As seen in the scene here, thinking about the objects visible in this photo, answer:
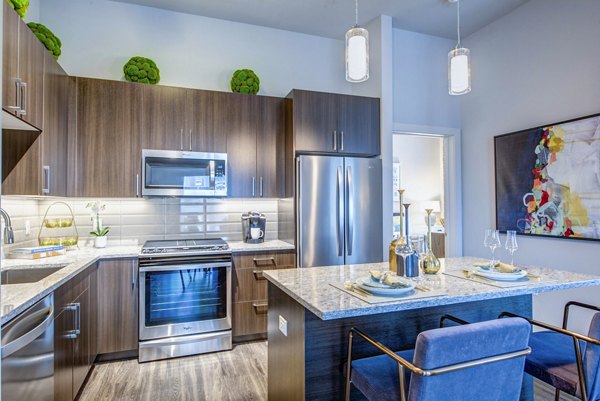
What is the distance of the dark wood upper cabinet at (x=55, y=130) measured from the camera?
2.47 metres

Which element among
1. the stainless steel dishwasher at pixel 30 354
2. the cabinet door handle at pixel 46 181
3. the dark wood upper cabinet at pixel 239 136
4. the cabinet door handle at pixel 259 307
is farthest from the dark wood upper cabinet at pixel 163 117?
the stainless steel dishwasher at pixel 30 354

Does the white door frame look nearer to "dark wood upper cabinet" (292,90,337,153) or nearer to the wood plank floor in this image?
"dark wood upper cabinet" (292,90,337,153)

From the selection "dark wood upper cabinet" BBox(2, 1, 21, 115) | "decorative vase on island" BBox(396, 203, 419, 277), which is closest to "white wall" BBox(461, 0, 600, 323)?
"decorative vase on island" BBox(396, 203, 419, 277)

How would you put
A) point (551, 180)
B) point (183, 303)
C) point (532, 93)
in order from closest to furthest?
point (183, 303), point (551, 180), point (532, 93)

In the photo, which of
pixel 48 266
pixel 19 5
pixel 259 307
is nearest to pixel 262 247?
pixel 259 307

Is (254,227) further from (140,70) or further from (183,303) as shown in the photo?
(140,70)

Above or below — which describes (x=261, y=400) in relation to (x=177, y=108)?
below

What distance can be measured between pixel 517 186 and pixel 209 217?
3.06m

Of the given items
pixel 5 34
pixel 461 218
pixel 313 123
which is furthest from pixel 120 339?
pixel 461 218

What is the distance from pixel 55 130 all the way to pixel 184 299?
5.38ft

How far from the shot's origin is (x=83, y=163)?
9.80ft

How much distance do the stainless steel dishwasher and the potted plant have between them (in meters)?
1.35

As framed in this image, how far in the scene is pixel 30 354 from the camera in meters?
1.55

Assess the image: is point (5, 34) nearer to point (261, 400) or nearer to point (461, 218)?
point (261, 400)
